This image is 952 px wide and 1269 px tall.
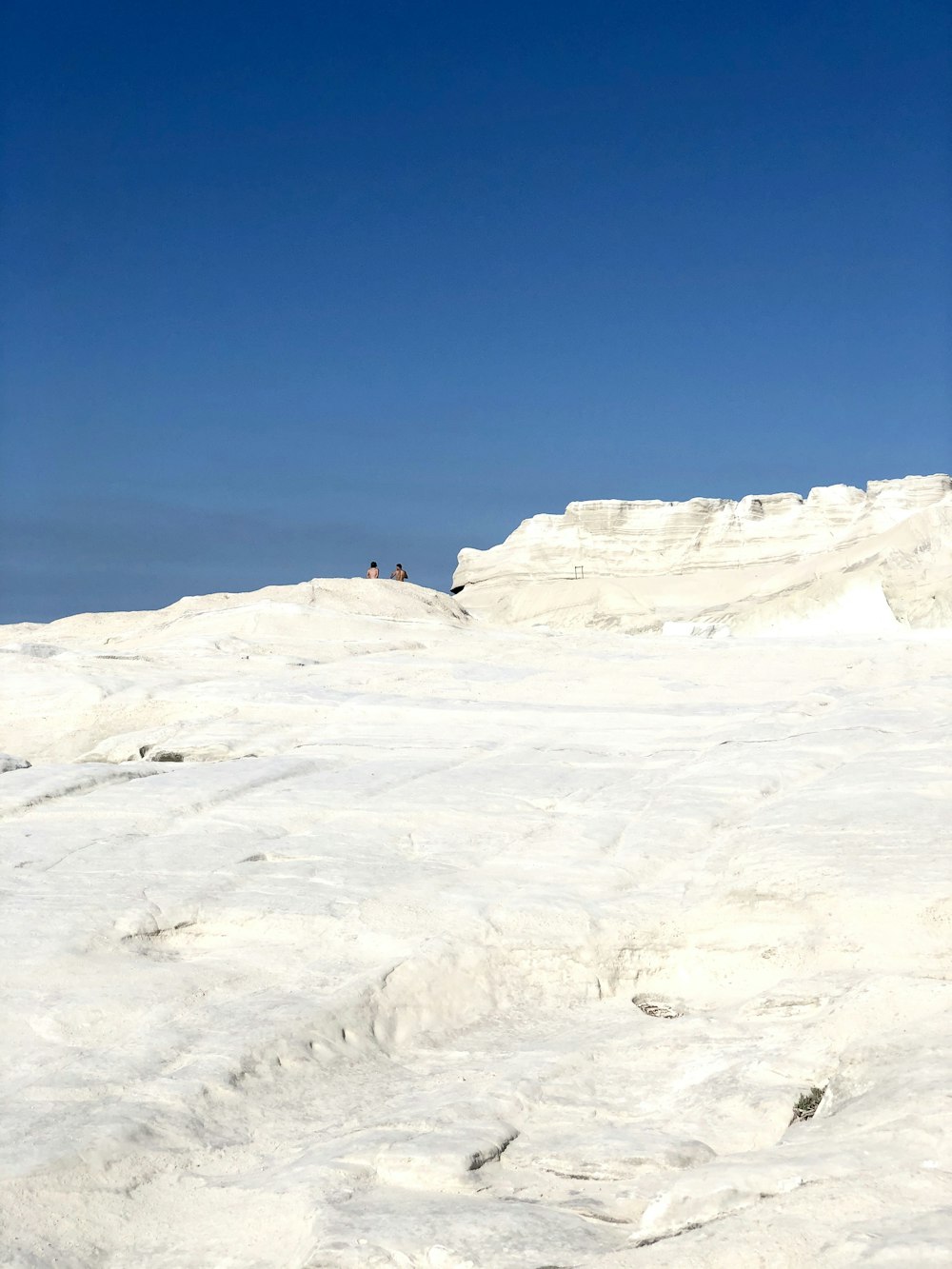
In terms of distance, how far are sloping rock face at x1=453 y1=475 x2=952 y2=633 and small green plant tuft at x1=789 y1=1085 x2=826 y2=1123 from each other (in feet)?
76.2

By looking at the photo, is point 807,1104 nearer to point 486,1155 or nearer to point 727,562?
point 486,1155

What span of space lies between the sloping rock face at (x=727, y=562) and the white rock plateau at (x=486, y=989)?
16.9 metres

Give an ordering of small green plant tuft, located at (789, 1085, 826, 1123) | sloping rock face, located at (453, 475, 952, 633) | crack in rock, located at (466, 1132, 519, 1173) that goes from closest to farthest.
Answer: crack in rock, located at (466, 1132, 519, 1173) < small green plant tuft, located at (789, 1085, 826, 1123) < sloping rock face, located at (453, 475, 952, 633)

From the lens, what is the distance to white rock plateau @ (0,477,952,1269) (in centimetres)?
315

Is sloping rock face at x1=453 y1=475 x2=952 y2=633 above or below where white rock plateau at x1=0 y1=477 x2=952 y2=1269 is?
above

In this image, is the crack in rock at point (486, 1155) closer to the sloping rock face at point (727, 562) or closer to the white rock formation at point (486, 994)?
the white rock formation at point (486, 994)

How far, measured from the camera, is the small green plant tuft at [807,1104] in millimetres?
3818

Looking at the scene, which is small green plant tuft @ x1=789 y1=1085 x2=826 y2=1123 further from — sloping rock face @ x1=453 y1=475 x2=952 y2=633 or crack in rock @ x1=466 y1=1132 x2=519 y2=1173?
sloping rock face @ x1=453 y1=475 x2=952 y2=633

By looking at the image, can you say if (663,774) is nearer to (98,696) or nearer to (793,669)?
(793,669)

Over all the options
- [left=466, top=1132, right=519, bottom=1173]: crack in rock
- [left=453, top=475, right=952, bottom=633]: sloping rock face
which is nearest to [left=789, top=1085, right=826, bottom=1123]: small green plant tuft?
[left=466, top=1132, right=519, bottom=1173]: crack in rock

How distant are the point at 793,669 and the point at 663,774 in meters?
5.17

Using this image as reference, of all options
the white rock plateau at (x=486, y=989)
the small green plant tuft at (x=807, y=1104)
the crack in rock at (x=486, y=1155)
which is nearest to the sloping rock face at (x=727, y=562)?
the white rock plateau at (x=486, y=989)

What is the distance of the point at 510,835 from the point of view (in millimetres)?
7219

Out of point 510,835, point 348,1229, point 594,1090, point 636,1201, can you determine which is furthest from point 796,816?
point 348,1229
